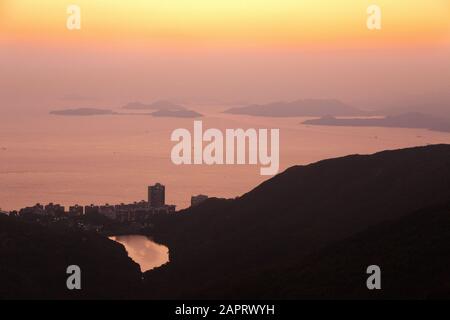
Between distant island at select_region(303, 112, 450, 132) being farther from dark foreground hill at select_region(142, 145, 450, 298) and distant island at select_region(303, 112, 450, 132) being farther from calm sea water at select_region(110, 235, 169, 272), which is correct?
calm sea water at select_region(110, 235, 169, 272)

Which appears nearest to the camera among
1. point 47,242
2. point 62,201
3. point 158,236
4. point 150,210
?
point 47,242

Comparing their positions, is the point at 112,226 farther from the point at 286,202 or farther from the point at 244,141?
the point at 244,141

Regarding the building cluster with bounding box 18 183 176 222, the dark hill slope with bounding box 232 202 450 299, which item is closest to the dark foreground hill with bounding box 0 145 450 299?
the dark hill slope with bounding box 232 202 450 299

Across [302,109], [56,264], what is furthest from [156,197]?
[302,109]
